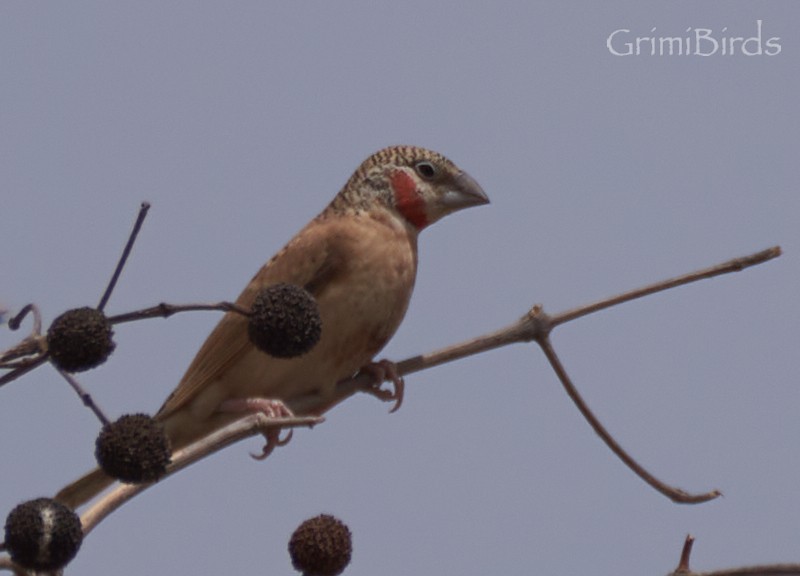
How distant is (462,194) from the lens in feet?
22.2

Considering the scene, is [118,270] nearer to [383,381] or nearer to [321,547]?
[321,547]

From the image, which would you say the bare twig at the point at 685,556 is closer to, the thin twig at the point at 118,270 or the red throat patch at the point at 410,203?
the thin twig at the point at 118,270

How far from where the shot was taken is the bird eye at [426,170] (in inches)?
269

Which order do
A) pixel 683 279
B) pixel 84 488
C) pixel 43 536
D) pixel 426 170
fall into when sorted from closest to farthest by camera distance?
pixel 43 536 → pixel 683 279 → pixel 84 488 → pixel 426 170

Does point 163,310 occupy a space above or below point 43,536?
above

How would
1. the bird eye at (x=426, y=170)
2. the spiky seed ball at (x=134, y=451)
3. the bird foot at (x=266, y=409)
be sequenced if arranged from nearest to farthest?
the spiky seed ball at (x=134, y=451), the bird foot at (x=266, y=409), the bird eye at (x=426, y=170)

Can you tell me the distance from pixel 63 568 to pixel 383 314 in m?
3.40

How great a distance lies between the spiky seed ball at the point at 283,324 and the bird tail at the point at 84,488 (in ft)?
6.82

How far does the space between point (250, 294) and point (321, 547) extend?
3428 mm

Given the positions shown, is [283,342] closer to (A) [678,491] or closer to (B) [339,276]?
(A) [678,491]

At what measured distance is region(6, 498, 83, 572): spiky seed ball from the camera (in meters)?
2.69

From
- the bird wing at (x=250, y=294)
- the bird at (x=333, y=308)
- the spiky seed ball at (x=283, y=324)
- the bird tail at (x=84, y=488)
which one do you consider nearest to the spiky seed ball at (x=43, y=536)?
the spiky seed ball at (x=283, y=324)

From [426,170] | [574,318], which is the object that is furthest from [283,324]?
[426,170]

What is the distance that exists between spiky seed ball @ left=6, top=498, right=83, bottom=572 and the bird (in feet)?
9.43
